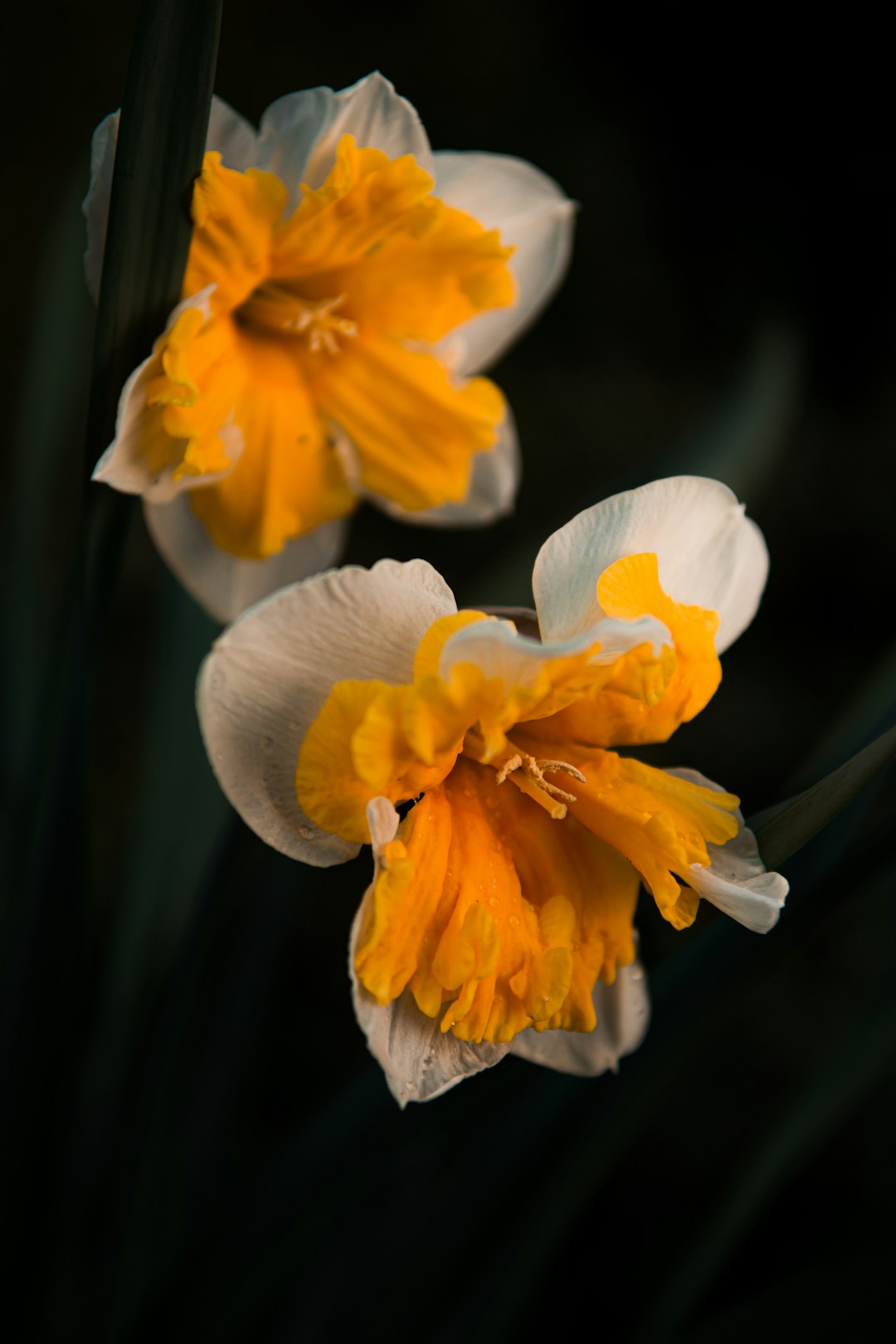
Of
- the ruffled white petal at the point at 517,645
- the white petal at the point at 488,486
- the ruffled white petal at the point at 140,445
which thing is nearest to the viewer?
the ruffled white petal at the point at 517,645

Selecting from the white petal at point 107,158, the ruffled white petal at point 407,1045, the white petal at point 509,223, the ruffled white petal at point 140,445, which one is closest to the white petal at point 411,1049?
the ruffled white petal at point 407,1045

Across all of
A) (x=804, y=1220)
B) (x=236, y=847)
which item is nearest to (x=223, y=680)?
(x=236, y=847)

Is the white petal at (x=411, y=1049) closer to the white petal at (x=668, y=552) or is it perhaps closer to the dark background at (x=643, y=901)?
the dark background at (x=643, y=901)

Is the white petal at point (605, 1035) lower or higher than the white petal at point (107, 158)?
lower

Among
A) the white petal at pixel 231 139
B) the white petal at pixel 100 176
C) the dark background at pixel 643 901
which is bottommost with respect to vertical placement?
the dark background at pixel 643 901

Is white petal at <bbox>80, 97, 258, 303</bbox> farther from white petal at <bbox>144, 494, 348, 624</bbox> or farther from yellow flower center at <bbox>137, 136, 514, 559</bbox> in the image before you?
white petal at <bbox>144, 494, 348, 624</bbox>

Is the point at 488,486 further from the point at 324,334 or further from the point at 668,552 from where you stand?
the point at 668,552

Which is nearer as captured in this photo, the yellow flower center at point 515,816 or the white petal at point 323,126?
the yellow flower center at point 515,816

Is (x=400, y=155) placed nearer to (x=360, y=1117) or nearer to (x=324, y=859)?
(x=324, y=859)
